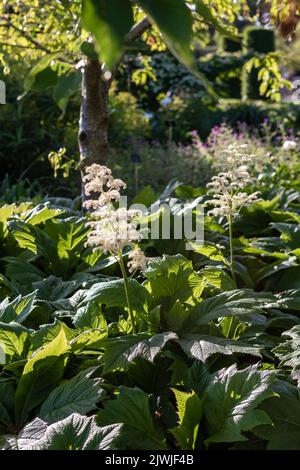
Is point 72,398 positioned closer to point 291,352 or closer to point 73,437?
point 73,437

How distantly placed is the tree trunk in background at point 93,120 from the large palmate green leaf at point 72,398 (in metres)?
2.04

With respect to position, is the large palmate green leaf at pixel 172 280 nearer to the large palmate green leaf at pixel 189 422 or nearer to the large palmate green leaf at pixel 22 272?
the large palmate green leaf at pixel 189 422

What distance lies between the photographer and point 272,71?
4148mm

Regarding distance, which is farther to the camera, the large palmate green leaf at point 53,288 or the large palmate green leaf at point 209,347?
the large palmate green leaf at point 53,288

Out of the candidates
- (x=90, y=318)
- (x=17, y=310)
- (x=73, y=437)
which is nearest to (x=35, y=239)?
(x=17, y=310)

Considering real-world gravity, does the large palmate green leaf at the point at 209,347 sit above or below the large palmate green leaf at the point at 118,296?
below

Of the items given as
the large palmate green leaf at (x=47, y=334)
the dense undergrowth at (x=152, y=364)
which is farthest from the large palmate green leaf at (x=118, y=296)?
the large palmate green leaf at (x=47, y=334)

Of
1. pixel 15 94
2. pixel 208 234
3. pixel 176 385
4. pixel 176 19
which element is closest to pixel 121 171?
pixel 15 94

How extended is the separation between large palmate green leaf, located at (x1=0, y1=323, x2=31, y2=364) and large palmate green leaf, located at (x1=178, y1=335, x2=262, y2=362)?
47cm

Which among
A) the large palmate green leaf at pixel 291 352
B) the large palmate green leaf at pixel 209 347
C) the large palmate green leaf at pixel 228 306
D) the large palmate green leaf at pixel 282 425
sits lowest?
the large palmate green leaf at pixel 282 425

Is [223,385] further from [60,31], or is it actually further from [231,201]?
[60,31]

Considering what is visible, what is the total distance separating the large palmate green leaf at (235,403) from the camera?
157 centimetres

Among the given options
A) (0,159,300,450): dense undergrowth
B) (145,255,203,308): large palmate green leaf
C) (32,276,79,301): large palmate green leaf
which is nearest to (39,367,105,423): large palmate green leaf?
(0,159,300,450): dense undergrowth

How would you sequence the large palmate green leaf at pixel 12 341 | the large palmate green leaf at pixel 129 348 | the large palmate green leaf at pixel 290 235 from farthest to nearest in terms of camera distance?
the large palmate green leaf at pixel 290 235 → the large palmate green leaf at pixel 12 341 → the large palmate green leaf at pixel 129 348
